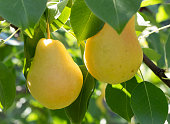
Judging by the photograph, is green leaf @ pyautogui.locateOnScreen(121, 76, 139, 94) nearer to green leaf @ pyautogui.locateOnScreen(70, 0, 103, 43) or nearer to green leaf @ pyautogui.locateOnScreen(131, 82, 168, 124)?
green leaf @ pyautogui.locateOnScreen(131, 82, 168, 124)

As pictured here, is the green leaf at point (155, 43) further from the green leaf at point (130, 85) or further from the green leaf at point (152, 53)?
the green leaf at point (130, 85)

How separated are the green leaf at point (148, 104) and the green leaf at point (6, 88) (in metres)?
0.36

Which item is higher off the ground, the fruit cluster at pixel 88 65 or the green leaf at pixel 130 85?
the fruit cluster at pixel 88 65

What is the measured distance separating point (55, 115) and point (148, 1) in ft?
1.84

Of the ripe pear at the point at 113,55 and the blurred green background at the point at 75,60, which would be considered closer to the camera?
the ripe pear at the point at 113,55

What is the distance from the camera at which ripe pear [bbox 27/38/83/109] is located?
2.72 feet

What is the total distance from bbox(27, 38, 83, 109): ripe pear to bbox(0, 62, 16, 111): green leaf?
22cm

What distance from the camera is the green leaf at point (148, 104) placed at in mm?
933

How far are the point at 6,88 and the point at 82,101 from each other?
0.25m

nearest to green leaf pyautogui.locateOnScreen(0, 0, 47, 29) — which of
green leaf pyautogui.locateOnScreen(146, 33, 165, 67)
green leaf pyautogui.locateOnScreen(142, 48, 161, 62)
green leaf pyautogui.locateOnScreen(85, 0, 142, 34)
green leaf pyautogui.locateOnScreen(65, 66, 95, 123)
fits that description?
green leaf pyautogui.locateOnScreen(85, 0, 142, 34)

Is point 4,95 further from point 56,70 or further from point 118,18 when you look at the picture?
point 118,18

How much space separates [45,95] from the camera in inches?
32.8

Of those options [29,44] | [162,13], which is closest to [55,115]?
[29,44]

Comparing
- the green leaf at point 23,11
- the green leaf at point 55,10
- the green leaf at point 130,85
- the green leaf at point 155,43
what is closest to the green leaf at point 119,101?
the green leaf at point 130,85
